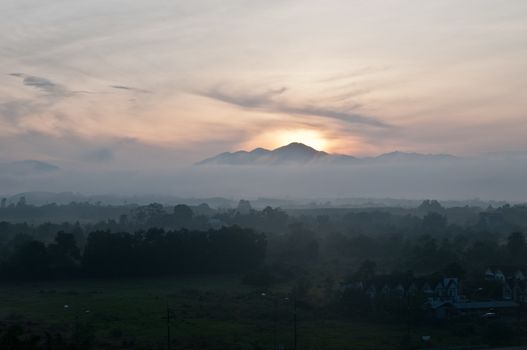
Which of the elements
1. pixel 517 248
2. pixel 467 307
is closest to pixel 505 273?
pixel 467 307

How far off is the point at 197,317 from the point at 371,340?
867 cm

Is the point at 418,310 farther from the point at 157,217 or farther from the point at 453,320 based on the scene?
the point at 157,217

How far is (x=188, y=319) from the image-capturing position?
29469 mm

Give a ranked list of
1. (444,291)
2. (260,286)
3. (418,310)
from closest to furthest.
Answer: (418,310) < (444,291) < (260,286)

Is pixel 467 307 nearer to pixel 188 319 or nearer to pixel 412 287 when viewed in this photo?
pixel 412 287

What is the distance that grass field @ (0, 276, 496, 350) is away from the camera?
25.1m

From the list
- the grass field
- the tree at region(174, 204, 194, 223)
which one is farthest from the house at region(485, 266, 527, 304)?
the tree at region(174, 204, 194, 223)

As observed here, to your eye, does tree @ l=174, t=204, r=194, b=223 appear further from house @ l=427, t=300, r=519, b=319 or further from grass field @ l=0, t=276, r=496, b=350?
house @ l=427, t=300, r=519, b=319

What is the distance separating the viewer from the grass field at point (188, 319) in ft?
82.3

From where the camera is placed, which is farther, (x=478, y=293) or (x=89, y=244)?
(x=89, y=244)

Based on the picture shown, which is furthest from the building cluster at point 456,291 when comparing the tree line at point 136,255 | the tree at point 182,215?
the tree at point 182,215

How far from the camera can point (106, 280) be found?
4344cm

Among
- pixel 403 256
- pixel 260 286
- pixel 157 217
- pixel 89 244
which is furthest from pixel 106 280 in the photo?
pixel 157 217

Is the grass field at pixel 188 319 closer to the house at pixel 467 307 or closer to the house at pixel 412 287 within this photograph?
the house at pixel 467 307
